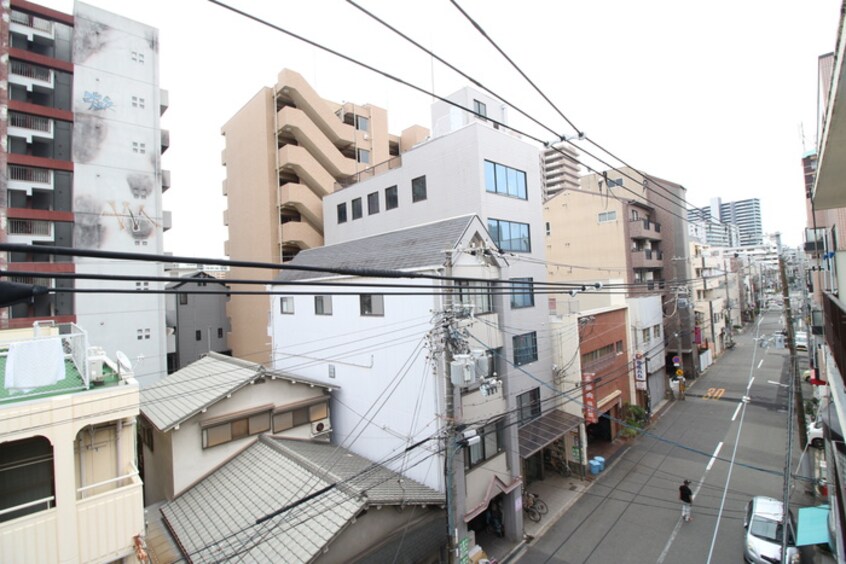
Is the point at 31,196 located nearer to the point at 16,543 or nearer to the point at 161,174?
the point at 161,174

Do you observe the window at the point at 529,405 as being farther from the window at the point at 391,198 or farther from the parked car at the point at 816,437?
the parked car at the point at 816,437

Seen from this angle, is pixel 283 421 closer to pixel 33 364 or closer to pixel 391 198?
pixel 33 364

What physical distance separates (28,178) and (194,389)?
20.3 m

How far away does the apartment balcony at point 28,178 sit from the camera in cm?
2378

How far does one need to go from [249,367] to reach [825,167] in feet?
56.8

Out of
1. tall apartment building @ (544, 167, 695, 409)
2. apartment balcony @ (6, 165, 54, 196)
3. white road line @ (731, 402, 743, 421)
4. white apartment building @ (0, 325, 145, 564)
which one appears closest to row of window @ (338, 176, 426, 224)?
white apartment building @ (0, 325, 145, 564)

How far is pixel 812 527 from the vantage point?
1285 cm

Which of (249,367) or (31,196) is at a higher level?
(31,196)

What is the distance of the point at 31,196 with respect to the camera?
24875 millimetres

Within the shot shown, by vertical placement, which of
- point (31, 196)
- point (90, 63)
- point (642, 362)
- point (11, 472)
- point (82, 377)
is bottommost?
point (642, 362)

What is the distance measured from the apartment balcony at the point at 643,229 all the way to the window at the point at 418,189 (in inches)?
870

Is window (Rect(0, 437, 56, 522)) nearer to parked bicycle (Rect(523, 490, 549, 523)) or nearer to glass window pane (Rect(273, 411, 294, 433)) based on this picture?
glass window pane (Rect(273, 411, 294, 433))

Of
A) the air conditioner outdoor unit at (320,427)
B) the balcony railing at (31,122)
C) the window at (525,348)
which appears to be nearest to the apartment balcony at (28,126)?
the balcony railing at (31,122)

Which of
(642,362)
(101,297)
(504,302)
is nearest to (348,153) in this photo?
(101,297)
